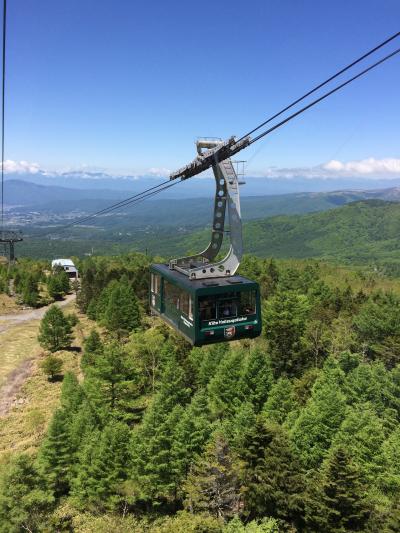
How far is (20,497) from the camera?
1131 inches

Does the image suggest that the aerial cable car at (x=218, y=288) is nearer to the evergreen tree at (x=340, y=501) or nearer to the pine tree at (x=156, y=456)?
the evergreen tree at (x=340, y=501)

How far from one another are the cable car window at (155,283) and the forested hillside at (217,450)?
1518cm

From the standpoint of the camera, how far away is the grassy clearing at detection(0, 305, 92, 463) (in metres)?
42.5

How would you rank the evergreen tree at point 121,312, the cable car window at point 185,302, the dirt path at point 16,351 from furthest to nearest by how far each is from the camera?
the evergreen tree at point 121,312 → the dirt path at point 16,351 → the cable car window at point 185,302

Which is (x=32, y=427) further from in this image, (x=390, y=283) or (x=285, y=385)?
(x=390, y=283)

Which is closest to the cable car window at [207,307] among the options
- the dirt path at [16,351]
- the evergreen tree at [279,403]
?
the evergreen tree at [279,403]

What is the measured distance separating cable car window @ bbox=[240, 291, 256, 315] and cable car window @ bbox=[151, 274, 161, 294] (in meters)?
4.95

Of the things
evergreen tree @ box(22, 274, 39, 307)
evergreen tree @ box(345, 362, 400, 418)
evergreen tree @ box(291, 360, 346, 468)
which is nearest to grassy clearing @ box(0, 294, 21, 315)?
evergreen tree @ box(22, 274, 39, 307)

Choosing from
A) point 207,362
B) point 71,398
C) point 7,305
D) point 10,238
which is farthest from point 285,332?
point 7,305

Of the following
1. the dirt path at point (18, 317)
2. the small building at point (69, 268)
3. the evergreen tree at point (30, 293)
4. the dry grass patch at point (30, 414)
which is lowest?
the dry grass patch at point (30, 414)

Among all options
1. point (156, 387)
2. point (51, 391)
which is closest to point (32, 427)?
point (51, 391)

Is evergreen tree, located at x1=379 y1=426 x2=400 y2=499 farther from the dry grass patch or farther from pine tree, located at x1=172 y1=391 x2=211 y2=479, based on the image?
the dry grass patch

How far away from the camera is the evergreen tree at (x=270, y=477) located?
28812 millimetres

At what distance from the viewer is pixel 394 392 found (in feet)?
138
